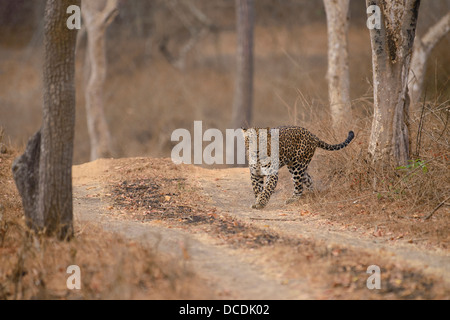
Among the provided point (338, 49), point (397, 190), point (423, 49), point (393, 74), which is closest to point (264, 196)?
point (397, 190)

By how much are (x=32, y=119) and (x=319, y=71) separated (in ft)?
42.2

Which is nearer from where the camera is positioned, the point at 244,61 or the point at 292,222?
the point at 292,222

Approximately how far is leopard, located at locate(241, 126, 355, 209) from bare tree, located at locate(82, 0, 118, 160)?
9719 millimetres

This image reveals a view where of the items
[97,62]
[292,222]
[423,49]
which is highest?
[97,62]

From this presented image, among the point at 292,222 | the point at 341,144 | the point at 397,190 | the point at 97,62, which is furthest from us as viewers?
the point at 97,62

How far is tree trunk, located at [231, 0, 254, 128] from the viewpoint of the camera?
19375 millimetres

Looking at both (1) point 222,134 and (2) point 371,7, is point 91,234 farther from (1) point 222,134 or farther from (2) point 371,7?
(1) point 222,134

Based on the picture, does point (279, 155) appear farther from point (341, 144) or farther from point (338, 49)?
point (338, 49)

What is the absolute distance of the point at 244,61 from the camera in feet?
64.6

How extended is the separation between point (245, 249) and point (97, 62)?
14.0m

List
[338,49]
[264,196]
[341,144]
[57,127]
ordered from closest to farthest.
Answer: [57,127] → [264,196] → [341,144] → [338,49]

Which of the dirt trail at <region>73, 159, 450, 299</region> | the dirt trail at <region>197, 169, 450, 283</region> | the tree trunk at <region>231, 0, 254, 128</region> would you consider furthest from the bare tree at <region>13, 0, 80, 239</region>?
the tree trunk at <region>231, 0, 254, 128</region>

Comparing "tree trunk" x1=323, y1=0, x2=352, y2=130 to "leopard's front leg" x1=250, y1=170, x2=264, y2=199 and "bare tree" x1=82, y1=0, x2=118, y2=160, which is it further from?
"bare tree" x1=82, y1=0, x2=118, y2=160
